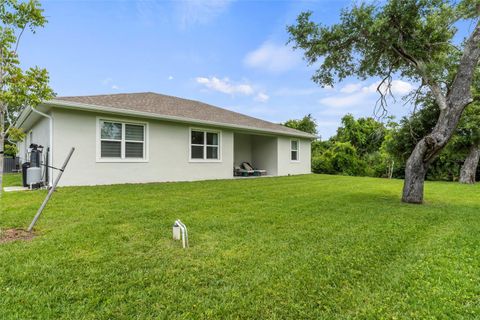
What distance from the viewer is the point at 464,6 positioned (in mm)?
6801

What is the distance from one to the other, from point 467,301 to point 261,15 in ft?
40.8

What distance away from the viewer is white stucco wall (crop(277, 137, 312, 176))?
15984 mm

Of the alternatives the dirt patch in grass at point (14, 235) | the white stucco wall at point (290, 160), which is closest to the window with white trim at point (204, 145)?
the white stucco wall at point (290, 160)

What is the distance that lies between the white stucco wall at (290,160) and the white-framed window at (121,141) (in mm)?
8320

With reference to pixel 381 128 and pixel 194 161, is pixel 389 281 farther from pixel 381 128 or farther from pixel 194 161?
pixel 194 161

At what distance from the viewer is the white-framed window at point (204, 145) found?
12.0 m

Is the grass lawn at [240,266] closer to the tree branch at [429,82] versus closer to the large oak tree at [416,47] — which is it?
the large oak tree at [416,47]

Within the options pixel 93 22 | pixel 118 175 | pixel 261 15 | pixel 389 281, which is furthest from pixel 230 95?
pixel 389 281

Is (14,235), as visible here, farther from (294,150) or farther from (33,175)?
(294,150)

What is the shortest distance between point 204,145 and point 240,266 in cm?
958

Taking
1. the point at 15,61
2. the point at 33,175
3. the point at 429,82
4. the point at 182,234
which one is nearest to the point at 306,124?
the point at 429,82

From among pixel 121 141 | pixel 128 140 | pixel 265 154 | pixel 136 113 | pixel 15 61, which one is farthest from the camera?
pixel 265 154

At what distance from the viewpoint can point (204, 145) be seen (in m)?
12.3

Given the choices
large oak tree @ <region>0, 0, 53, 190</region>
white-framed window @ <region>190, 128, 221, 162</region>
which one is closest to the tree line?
white-framed window @ <region>190, 128, 221, 162</region>
